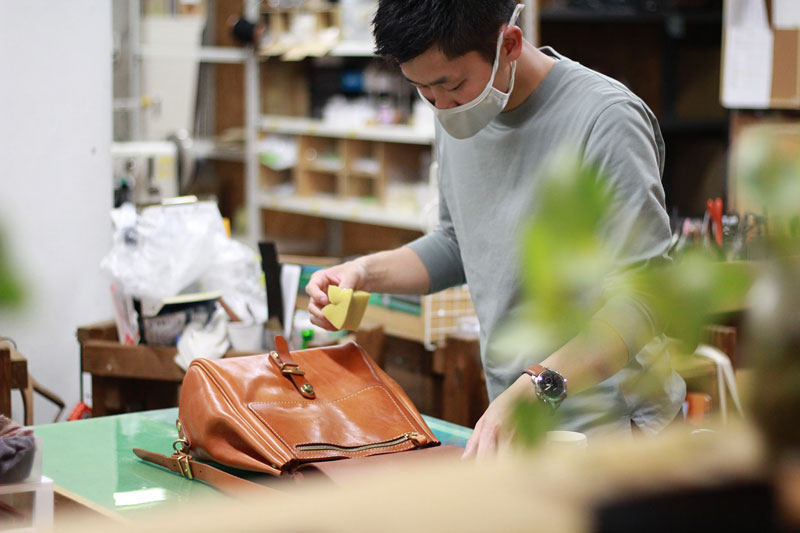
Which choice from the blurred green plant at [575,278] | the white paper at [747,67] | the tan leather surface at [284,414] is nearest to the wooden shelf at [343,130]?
the white paper at [747,67]

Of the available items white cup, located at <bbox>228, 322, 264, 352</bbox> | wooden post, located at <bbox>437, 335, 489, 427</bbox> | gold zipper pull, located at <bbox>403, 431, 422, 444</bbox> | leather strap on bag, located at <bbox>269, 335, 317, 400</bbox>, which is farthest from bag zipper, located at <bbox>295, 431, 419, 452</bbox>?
wooden post, located at <bbox>437, 335, 489, 427</bbox>

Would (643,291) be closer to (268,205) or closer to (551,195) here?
(551,195)

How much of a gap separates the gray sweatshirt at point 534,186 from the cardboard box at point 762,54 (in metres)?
2.91

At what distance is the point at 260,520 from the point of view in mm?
350

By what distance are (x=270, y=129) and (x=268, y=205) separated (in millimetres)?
477

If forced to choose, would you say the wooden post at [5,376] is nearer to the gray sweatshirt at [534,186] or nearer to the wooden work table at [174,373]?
the wooden work table at [174,373]

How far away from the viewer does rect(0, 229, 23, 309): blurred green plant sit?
34 centimetres

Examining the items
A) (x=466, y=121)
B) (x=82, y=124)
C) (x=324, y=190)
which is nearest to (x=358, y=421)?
(x=466, y=121)

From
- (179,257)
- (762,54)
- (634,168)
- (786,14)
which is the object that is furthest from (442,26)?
(786,14)

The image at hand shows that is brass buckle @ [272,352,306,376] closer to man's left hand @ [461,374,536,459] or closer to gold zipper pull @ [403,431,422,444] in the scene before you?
gold zipper pull @ [403,431,422,444]

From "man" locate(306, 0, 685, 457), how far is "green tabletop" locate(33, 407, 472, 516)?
0.34 meters

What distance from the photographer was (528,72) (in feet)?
5.46

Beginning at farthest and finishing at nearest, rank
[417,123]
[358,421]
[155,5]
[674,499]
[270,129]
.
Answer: [155,5]
[270,129]
[417,123]
[358,421]
[674,499]

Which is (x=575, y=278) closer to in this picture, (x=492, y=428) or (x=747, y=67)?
(x=492, y=428)
